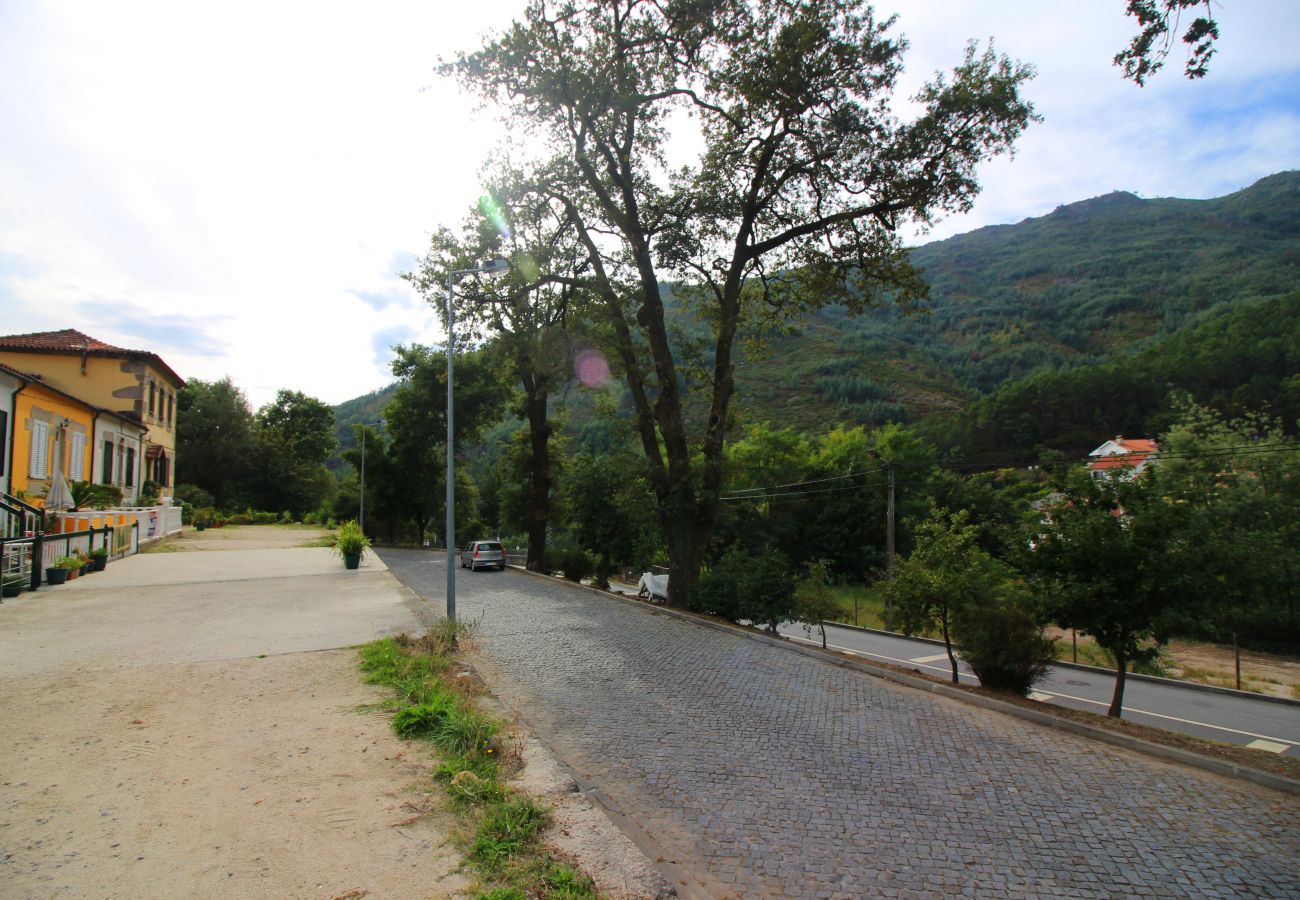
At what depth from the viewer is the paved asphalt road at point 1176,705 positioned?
15.6m

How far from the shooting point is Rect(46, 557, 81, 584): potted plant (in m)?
14.8

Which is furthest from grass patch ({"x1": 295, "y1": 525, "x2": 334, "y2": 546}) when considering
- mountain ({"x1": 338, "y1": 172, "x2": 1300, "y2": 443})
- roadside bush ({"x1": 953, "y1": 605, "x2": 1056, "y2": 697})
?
mountain ({"x1": 338, "y1": 172, "x2": 1300, "y2": 443})

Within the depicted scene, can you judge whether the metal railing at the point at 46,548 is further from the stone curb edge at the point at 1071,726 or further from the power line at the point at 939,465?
the power line at the point at 939,465

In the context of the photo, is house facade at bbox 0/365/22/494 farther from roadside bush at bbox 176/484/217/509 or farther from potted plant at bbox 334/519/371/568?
roadside bush at bbox 176/484/217/509

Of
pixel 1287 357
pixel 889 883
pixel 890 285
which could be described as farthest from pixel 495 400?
pixel 1287 357

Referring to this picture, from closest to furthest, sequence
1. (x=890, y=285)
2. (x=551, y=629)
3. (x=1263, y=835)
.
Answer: (x=1263, y=835) → (x=551, y=629) → (x=890, y=285)

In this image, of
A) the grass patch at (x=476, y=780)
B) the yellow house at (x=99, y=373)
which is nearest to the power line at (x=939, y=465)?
the grass patch at (x=476, y=780)

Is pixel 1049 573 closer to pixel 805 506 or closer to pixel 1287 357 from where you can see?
pixel 805 506

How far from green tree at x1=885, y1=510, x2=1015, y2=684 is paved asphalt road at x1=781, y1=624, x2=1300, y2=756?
636cm

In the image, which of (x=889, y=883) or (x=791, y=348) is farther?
(x=791, y=348)

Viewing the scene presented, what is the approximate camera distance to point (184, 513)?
119 feet

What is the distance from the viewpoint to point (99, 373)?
27641 millimetres

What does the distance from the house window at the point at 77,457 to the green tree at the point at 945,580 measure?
25.6 m

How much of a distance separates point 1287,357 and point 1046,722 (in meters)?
81.8
